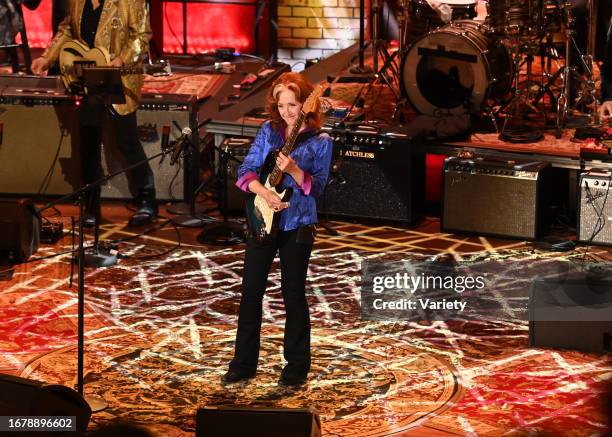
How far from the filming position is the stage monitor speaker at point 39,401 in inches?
190

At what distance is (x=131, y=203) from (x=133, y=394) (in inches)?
164

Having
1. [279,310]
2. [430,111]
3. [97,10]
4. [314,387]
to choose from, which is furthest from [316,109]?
[430,111]

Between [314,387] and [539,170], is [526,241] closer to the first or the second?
[539,170]

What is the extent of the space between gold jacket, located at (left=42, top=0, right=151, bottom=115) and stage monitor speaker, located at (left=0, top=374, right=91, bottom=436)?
4528mm

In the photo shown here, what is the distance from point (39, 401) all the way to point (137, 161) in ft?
16.2

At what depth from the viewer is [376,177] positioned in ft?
32.4

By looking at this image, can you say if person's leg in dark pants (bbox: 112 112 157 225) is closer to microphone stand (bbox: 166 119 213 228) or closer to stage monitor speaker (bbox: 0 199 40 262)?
microphone stand (bbox: 166 119 213 228)

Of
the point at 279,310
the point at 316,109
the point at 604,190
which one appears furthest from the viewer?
the point at 604,190

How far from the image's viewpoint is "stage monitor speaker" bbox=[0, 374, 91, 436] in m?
4.83

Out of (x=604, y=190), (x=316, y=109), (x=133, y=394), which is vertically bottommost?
(x=133, y=394)

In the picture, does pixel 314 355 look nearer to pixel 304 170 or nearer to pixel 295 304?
pixel 295 304

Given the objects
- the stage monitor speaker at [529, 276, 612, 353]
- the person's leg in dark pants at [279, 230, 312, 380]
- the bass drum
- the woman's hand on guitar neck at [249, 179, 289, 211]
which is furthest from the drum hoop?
the woman's hand on guitar neck at [249, 179, 289, 211]

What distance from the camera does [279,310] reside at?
7.87 m

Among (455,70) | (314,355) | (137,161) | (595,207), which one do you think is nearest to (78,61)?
(137,161)
